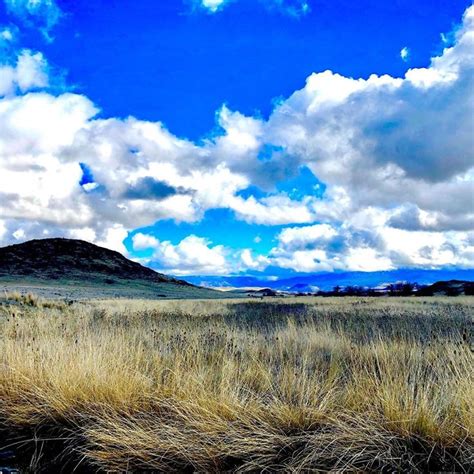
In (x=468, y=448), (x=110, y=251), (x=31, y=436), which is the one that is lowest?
(x=31, y=436)

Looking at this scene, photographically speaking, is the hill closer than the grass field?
No

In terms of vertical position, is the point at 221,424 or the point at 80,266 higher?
the point at 80,266

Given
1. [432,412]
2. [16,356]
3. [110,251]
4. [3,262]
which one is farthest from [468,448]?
[110,251]

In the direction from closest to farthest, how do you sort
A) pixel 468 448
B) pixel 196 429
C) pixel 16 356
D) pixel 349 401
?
1. pixel 468 448
2. pixel 196 429
3. pixel 349 401
4. pixel 16 356

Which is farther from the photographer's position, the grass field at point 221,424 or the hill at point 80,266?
the hill at point 80,266

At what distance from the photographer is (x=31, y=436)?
4855mm

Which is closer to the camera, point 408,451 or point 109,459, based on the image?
point 408,451

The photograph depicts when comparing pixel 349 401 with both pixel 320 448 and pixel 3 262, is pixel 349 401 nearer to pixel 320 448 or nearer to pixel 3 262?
pixel 320 448

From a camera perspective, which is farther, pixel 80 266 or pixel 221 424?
pixel 80 266

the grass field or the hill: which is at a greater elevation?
the hill

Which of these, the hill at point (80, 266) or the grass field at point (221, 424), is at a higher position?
the hill at point (80, 266)

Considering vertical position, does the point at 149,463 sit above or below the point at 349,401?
below

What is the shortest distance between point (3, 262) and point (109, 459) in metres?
97.0

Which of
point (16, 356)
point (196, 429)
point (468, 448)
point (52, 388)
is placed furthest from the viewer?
point (16, 356)
